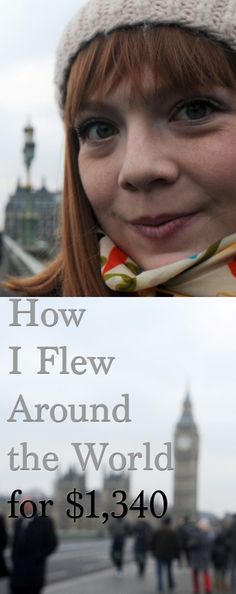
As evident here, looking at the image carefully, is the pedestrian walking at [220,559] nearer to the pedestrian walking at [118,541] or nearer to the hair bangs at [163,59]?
the pedestrian walking at [118,541]

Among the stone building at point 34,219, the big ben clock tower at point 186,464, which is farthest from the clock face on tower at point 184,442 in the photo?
the stone building at point 34,219

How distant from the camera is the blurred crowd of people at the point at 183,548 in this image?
203 centimetres

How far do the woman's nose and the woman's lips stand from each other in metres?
0.09

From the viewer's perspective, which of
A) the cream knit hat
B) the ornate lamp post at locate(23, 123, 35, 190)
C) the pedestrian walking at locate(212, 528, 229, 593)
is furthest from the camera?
the ornate lamp post at locate(23, 123, 35, 190)

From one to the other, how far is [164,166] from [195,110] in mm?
155

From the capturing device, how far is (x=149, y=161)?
8.37 ft

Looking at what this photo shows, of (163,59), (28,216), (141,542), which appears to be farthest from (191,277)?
(141,542)

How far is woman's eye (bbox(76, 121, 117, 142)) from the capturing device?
264 centimetres

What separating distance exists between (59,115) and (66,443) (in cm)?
98

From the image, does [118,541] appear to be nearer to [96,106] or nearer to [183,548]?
[183,548]

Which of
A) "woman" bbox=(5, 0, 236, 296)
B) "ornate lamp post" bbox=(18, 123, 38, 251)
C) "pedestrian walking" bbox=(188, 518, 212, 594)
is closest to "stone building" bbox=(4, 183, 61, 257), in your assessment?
"ornate lamp post" bbox=(18, 123, 38, 251)

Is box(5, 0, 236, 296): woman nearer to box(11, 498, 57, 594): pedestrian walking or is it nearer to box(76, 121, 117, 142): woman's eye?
box(76, 121, 117, 142): woman's eye

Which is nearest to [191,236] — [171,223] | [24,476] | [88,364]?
[171,223]

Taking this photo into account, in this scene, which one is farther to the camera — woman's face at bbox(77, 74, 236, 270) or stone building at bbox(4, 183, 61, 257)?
stone building at bbox(4, 183, 61, 257)
